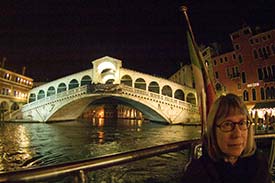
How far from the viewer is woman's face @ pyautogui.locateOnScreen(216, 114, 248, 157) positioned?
1.31 metres

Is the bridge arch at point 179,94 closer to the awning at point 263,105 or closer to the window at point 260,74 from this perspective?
the window at point 260,74

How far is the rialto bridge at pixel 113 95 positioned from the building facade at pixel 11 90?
3.16m

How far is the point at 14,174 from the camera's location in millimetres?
1068

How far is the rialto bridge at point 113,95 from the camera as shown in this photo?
26750mm

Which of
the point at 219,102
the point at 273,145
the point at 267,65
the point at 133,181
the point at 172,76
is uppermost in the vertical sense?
the point at 172,76

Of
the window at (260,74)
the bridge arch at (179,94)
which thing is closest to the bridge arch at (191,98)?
the bridge arch at (179,94)

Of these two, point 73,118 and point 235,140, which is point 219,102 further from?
point 73,118

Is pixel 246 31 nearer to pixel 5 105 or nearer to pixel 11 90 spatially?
pixel 11 90

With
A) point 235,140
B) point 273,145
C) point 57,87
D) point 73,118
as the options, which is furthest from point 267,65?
point 73,118

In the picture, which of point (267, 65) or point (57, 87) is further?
point (57, 87)

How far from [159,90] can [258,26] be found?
13735 mm

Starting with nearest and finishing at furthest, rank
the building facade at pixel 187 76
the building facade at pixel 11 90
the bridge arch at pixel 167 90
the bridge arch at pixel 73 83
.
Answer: the building facade at pixel 11 90 → the bridge arch at pixel 167 90 → the bridge arch at pixel 73 83 → the building facade at pixel 187 76

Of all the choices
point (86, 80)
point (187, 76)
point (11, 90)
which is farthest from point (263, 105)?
point (11, 90)

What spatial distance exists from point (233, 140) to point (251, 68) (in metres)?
23.7
